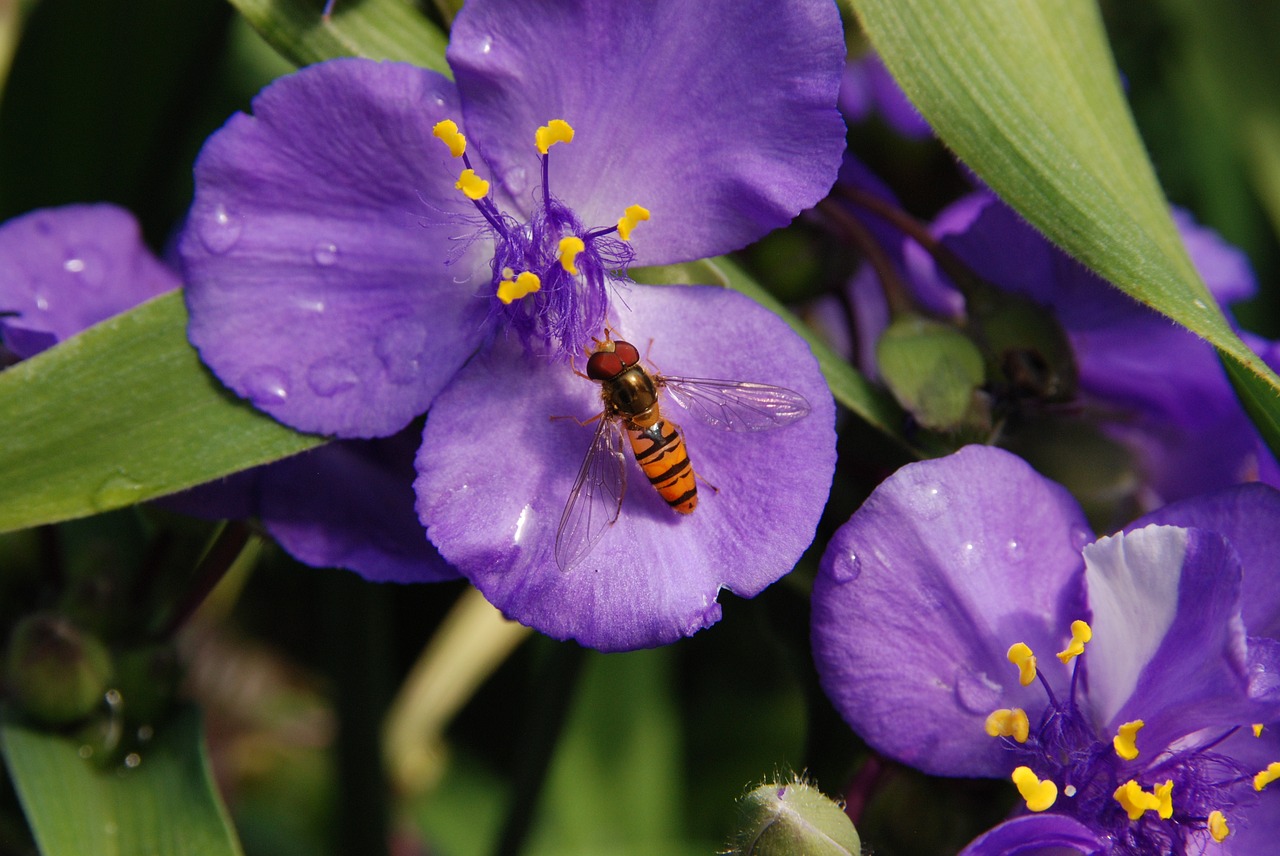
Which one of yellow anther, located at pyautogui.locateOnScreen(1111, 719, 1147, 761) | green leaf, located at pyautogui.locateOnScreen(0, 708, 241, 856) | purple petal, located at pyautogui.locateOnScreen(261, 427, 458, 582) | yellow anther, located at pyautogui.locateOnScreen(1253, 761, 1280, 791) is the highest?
yellow anther, located at pyautogui.locateOnScreen(1253, 761, 1280, 791)

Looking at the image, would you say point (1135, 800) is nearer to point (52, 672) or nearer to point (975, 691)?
point (975, 691)

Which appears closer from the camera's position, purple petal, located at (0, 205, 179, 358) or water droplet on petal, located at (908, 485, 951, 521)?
water droplet on petal, located at (908, 485, 951, 521)

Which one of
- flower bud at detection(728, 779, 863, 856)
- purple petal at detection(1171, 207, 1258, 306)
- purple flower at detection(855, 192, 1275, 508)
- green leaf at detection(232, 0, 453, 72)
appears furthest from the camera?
purple petal at detection(1171, 207, 1258, 306)

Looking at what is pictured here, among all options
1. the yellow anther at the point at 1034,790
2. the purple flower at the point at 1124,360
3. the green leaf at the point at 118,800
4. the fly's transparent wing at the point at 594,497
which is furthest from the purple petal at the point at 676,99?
the green leaf at the point at 118,800

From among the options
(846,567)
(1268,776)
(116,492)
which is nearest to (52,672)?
(116,492)

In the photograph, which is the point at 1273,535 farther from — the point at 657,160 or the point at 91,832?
the point at 91,832

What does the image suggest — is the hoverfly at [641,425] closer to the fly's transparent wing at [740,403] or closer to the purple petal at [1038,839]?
the fly's transparent wing at [740,403]

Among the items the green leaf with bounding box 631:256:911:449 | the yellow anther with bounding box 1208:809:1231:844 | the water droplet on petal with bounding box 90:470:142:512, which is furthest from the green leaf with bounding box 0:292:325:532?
the yellow anther with bounding box 1208:809:1231:844

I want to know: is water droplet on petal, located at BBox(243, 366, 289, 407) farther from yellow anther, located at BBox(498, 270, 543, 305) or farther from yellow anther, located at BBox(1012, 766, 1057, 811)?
yellow anther, located at BBox(1012, 766, 1057, 811)

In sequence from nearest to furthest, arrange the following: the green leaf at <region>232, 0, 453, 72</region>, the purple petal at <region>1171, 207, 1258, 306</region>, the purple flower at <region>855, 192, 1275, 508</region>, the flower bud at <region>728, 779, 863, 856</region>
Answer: the flower bud at <region>728, 779, 863, 856</region>
the green leaf at <region>232, 0, 453, 72</region>
the purple flower at <region>855, 192, 1275, 508</region>
the purple petal at <region>1171, 207, 1258, 306</region>
